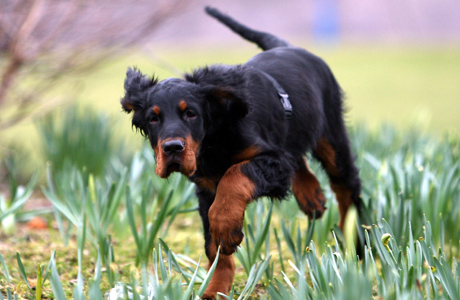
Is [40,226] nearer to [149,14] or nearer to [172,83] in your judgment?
[149,14]

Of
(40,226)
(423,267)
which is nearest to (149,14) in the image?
(40,226)

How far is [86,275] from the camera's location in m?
2.90

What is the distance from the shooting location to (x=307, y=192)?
10.3ft

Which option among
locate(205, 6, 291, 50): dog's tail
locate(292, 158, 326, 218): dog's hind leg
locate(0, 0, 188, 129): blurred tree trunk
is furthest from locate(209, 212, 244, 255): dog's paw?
locate(0, 0, 188, 129): blurred tree trunk

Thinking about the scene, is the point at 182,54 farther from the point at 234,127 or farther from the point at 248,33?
the point at 234,127

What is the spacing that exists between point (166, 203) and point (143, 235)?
0.64 feet

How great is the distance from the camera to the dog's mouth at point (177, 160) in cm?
205


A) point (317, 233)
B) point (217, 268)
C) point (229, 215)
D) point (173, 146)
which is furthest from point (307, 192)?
point (173, 146)

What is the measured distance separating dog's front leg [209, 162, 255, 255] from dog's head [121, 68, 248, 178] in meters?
0.16

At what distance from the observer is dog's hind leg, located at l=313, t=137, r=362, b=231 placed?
319 centimetres

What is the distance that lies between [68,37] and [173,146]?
10.1 feet

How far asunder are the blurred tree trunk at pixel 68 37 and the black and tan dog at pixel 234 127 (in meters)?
1.92

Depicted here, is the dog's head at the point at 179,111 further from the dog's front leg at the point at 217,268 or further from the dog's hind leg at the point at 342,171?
the dog's hind leg at the point at 342,171

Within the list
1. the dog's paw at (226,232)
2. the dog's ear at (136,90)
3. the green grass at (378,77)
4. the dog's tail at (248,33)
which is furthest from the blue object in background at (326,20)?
the dog's paw at (226,232)
